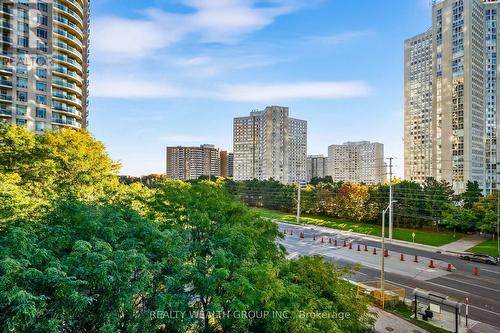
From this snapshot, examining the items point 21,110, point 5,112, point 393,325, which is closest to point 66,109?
point 21,110

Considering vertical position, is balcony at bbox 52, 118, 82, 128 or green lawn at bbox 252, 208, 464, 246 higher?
balcony at bbox 52, 118, 82, 128

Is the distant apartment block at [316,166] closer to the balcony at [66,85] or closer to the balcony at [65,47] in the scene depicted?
the balcony at [66,85]

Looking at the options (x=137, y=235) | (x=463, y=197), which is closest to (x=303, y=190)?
(x=463, y=197)

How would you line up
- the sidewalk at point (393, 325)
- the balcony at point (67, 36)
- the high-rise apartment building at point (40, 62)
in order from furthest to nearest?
the balcony at point (67, 36)
the high-rise apartment building at point (40, 62)
the sidewalk at point (393, 325)

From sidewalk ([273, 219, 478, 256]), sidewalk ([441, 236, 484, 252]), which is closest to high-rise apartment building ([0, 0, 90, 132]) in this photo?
sidewalk ([273, 219, 478, 256])

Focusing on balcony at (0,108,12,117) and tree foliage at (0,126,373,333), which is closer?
tree foliage at (0,126,373,333)

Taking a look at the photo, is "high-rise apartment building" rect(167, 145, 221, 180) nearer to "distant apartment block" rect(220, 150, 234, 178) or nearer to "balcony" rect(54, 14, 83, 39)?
"distant apartment block" rect(220, 150, 234, 178)

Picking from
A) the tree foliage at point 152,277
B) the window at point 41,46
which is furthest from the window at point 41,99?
the tree foliage at point 152,277

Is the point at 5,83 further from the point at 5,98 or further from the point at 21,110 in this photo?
the point at 21,110
